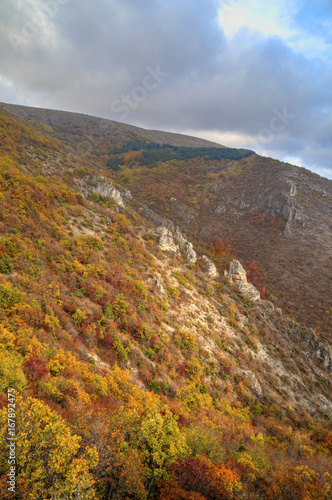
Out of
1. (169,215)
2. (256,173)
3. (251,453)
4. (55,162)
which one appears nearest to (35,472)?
(251,453)

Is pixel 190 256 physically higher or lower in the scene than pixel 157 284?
higher

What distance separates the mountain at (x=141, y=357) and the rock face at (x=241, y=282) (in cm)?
28

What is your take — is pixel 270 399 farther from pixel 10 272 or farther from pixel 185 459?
pixel 10 272

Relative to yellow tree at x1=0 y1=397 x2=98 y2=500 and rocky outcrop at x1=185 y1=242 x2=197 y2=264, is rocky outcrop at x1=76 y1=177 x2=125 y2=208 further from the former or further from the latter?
yellow tree at x1=0 y1=397 x2=98 y2=500

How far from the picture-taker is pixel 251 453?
12.9m

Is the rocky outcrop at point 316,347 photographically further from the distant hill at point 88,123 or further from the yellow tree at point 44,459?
the distant hill at point 88,123

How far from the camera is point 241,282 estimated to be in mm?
47906

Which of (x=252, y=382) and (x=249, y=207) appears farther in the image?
(x=249, y=207)

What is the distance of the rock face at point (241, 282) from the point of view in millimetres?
45938

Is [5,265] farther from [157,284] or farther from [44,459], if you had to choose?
[157,284]

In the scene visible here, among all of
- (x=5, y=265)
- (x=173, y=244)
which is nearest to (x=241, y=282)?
(x=173, y=244)

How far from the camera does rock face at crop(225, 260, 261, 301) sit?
45938 millimetres

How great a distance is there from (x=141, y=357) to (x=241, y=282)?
34.8m

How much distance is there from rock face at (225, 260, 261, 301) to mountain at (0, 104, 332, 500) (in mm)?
283
